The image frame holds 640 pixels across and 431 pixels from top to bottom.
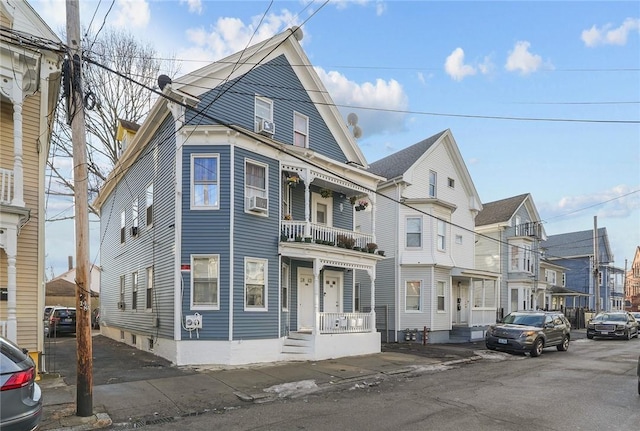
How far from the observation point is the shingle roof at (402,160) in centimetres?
2310

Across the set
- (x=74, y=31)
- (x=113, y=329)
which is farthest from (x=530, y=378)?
(x=113, y=329)

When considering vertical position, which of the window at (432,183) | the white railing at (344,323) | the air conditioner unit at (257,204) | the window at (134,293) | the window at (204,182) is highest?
the window at (432,183)

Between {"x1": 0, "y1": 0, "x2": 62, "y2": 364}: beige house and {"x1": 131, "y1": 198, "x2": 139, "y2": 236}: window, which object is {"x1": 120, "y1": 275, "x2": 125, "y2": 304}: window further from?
{"x1": 0, "y1": 0, "x2": 62, "y2": 364}: beige house

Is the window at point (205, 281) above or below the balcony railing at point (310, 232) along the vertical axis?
below

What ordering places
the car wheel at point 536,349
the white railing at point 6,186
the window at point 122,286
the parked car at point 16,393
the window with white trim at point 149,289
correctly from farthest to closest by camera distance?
the window at point 122,286, the car wheel at point 536,349, the window with white trim at point 149,289, the white railing at point 6,186, the parked car at point 16,393

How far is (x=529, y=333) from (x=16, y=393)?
54.7 ft

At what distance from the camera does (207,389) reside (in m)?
10.2

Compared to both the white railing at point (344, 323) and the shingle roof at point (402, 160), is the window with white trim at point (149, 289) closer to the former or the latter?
the white railing at point (344, 323)

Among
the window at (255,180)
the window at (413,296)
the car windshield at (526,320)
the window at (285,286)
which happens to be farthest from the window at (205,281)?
the car windshield at (526,320)

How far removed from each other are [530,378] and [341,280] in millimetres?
7928

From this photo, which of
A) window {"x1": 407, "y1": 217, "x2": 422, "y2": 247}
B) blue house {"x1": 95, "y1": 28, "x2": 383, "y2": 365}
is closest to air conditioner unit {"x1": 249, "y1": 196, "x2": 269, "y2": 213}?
blue house {"x1": 95, "y1": 28, "x2": 383, "y2": 365}

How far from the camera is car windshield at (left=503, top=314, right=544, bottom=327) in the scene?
60.5ft

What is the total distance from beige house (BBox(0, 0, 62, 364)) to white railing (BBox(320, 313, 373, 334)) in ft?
26.9

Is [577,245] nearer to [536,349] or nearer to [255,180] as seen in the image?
[536,349]
